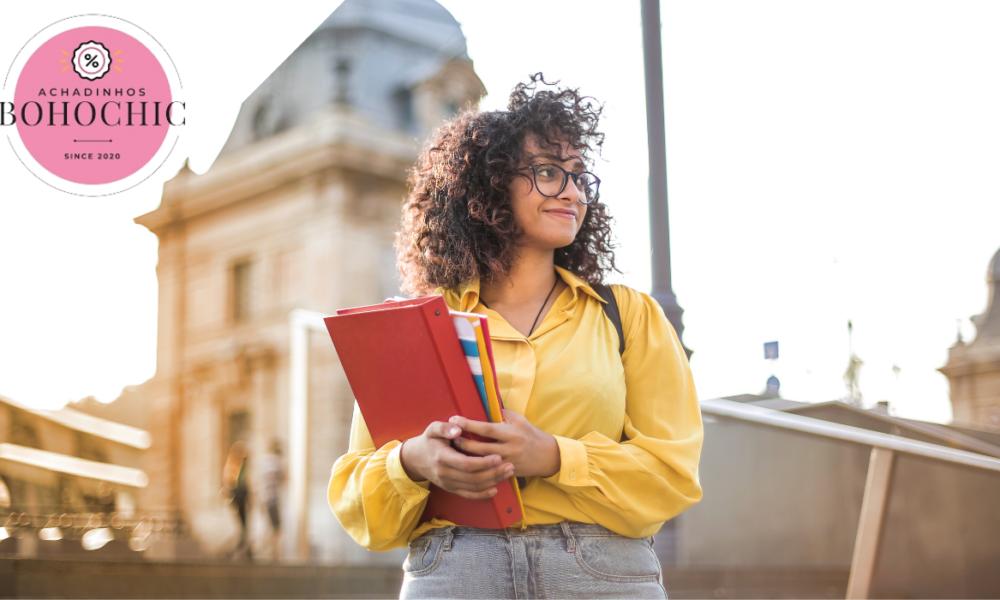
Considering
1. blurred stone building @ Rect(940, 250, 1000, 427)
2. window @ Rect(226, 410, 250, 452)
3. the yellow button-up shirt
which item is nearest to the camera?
the yellow button-up shirt

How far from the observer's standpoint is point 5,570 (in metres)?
4.09

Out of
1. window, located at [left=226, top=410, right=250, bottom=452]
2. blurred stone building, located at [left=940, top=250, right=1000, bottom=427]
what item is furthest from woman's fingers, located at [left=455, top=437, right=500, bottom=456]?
window, located at [left=226, top=410, right=250, bottom=452]

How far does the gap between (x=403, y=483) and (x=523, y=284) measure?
0.56 meters

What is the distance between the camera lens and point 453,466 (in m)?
1.59

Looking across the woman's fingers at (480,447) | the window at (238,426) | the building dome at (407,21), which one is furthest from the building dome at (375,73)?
the woman's fingers at (480,447)

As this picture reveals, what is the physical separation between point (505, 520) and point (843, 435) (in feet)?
7.02

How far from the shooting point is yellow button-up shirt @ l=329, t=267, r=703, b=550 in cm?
169

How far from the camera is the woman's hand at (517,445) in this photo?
5.25 feet

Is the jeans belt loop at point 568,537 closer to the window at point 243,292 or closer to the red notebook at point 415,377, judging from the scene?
the red notebook at point 415,377

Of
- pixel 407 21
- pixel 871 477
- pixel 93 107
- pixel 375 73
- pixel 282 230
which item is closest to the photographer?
pixel 871 477

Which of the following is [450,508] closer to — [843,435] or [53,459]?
[843,435]

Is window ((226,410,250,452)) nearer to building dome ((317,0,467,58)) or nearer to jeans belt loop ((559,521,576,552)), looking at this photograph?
building dome ((317,0,467,58))

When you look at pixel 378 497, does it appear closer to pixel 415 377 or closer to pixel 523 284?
pixel 415 377

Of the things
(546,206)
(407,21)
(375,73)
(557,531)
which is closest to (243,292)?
(375,73)
